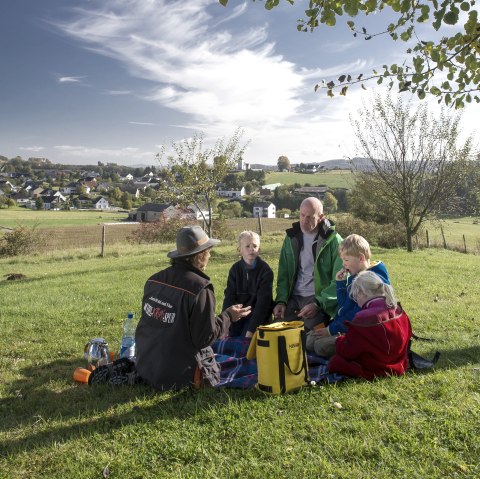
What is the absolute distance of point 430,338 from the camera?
6.31m

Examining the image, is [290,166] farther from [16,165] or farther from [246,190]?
[16,165]

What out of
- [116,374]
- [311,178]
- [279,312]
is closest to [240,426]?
[116,374]

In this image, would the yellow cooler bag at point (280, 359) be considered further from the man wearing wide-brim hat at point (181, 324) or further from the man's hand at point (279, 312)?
the man's hand at point (279, 312)

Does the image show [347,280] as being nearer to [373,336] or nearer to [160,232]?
[373,336]

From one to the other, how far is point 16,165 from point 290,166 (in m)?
124

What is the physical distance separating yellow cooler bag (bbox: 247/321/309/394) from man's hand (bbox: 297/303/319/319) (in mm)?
1346

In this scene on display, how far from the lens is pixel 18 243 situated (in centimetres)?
2448

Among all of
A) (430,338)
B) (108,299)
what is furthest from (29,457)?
(108,299)

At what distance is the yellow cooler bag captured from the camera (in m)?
4.17

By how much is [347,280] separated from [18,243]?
23754 millimetres

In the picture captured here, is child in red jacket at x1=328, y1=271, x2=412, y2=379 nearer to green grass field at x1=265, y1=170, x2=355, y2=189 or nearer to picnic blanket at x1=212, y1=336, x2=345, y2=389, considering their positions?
picnic blanket at x1=212, y1=336, x2=345, y2=389

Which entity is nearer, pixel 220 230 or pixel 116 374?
pixel 116 374

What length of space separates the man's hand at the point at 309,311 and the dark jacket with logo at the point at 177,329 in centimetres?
150

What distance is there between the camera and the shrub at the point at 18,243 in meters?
24.3
